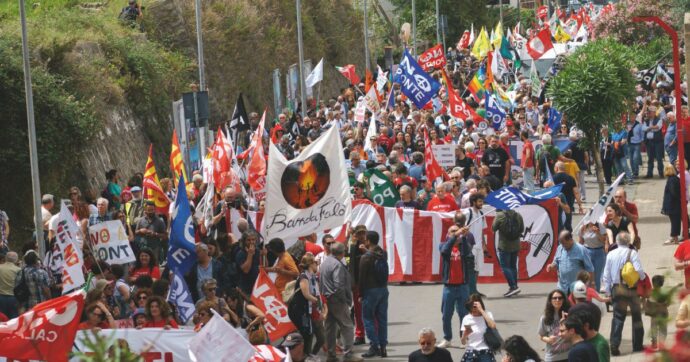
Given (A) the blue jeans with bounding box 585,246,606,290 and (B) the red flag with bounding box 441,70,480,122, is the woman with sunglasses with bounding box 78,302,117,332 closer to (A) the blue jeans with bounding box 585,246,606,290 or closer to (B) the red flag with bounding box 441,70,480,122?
(A) the blue jeans with bounding box 585,246,606,290

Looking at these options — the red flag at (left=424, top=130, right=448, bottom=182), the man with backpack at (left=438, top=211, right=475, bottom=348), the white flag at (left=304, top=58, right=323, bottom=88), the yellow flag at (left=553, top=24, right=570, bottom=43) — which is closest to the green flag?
the red flag at (left=424, top=130, right=448, bottom=182)

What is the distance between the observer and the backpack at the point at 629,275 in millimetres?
14273

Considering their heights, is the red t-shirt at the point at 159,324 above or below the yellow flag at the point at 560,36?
below

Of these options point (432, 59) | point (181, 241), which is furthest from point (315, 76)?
point (181, 241)

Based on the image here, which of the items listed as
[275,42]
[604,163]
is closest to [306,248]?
[604,163]

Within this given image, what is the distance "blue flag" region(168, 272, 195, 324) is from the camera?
13.7 m

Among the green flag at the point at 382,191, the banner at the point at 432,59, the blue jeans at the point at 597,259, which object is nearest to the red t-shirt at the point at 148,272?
the blue jeans at the point at 597,259

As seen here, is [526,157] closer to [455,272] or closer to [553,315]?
[455,272]

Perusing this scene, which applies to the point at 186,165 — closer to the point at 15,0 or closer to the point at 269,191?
the point at 269,191

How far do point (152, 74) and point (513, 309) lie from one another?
16044 millimetres

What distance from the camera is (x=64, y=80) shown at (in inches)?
1020

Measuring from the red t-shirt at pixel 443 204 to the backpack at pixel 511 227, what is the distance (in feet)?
6.20

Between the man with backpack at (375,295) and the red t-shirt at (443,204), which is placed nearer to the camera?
the man with backpack at (375,295)

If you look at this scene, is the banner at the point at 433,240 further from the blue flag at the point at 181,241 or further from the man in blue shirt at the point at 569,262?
the blue flag at the point at 181,241
